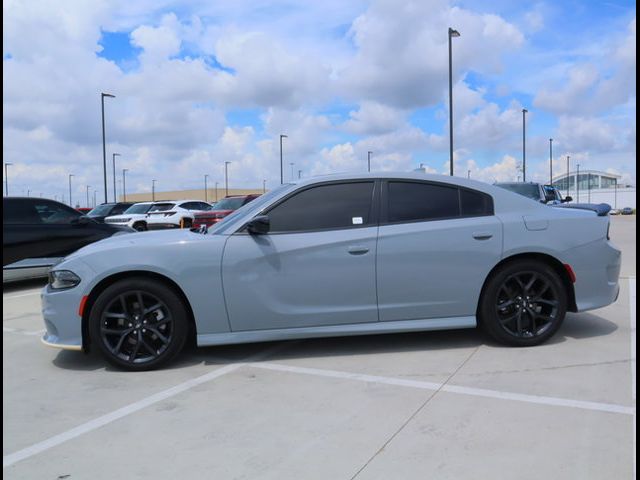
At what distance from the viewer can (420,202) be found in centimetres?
492

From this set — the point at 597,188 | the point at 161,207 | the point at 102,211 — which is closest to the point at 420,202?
the point at 161,207

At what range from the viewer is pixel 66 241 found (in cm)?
955

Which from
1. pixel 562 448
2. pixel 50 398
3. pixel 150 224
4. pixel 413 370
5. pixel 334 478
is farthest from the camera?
pixel 150 224

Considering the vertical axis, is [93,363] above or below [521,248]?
below

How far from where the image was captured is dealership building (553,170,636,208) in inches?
3317

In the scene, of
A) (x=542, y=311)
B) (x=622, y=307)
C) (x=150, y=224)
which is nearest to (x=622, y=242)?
(x=622, y=307)

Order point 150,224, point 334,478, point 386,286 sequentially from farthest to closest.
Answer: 1. point 150,224
2. point 386,286
3. point 334,478

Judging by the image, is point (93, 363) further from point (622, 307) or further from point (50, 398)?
point (622, 307)

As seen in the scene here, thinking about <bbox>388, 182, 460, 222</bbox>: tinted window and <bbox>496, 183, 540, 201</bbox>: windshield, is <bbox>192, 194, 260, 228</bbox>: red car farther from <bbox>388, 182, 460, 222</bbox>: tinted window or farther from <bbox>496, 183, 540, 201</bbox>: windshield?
<bbox>388, 182, 460, 222</bbox>: tinted window

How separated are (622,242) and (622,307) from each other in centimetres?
993

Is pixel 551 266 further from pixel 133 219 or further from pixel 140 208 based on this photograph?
pixel 140 208

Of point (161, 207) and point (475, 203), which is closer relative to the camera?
point (475, 203)

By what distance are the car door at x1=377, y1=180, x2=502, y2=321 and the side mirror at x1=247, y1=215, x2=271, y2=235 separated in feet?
3.24

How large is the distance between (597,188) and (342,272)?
10806cm
